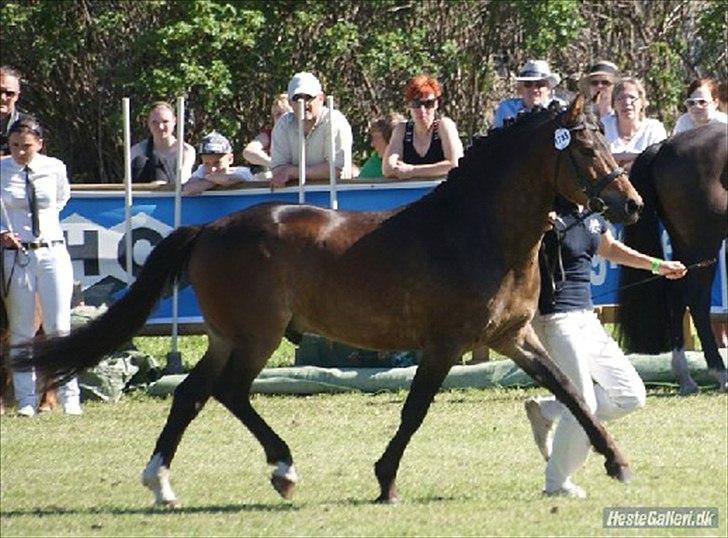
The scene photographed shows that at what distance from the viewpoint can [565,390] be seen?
9492mm

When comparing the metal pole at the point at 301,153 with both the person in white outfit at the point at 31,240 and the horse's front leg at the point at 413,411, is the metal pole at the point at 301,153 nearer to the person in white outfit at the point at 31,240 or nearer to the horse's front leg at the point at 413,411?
the person in white outfit at the point at 31,240

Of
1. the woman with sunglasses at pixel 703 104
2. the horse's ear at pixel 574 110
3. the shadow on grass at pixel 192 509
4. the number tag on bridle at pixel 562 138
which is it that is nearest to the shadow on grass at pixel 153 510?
the shadow on grass at pixel 192 509

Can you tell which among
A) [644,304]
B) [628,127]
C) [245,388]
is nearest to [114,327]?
[245,388]

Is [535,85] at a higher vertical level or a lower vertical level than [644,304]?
higher

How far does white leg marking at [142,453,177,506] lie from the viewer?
31.6 feet

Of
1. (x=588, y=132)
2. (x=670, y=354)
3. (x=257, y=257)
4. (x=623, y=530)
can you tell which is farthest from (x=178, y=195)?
(x=623, y=530)

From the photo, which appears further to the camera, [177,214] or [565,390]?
[177,214]

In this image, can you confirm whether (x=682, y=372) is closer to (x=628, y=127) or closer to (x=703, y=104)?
(x=628, y=127)

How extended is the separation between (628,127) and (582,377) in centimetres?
523

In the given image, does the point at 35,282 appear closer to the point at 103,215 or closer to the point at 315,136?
the point at 103,215

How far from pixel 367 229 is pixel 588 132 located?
130cm

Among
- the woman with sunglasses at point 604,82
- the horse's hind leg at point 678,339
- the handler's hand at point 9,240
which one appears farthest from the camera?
the woman with sunglasses at point 604,82

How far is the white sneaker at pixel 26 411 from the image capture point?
13.3 meters

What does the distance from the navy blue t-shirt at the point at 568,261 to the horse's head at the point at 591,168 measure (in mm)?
265
